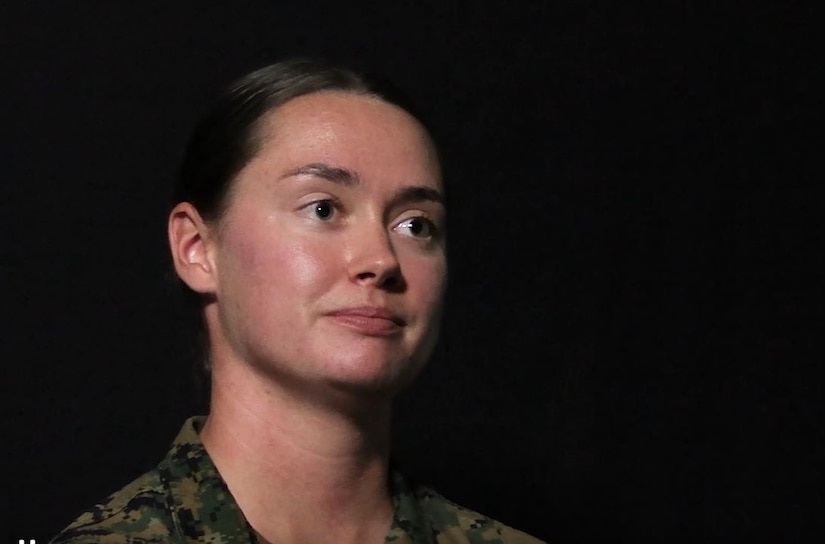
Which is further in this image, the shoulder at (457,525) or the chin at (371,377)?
the shoulder at (457,525)

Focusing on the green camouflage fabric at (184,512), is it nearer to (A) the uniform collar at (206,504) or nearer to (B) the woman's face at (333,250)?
(A) the uniform collar at (206,504)

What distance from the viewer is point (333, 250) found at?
4.47 ft

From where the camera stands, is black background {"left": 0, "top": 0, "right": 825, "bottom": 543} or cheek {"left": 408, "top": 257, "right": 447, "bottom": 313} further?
black background {"left": 0, "top": 0, "right": 825, "bottom": 543}

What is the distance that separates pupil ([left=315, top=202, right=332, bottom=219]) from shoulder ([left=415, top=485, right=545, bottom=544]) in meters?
0.31

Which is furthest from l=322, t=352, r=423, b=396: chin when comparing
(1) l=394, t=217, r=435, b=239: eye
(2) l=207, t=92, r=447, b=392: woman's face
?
(1) l=394, t=217, r=435, b=239: eye

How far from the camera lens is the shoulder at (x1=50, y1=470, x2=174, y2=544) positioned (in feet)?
4.42

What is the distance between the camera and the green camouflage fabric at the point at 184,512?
1354 millimetres

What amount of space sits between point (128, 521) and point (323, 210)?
32 cm

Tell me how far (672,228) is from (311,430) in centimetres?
84

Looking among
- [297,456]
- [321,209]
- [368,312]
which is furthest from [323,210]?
[297,456]

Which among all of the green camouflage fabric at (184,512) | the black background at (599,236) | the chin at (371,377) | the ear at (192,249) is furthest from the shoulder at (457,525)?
the black background at (599,236)

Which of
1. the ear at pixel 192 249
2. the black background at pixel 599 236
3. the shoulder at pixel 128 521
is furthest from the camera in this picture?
the black background at pixel 599 236

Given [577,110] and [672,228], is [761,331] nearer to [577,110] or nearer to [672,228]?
[672,228]

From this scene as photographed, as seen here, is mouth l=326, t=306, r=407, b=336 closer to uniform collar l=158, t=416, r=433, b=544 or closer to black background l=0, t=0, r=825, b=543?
uniform collar l=158, t=416, r=433, b=544
